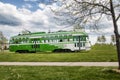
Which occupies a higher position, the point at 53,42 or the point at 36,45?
the point at 53,42

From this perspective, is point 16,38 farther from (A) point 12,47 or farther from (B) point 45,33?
(B) point 45,33

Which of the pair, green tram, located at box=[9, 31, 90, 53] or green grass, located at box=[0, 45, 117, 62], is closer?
green grass, located at box=[0, 45, 117, 62]

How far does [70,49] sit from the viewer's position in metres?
41.4

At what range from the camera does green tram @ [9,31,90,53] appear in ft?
136

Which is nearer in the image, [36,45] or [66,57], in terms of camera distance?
[66,57]

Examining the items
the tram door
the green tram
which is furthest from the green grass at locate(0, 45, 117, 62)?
the tram door

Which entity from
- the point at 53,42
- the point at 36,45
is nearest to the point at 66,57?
the point at 53,42

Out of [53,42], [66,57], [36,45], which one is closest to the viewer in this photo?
[66,57]

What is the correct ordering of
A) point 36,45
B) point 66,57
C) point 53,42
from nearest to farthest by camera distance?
point 66,57, point 53,42, point 36,45

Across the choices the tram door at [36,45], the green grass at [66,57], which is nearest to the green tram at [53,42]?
the tram door at [36,45]

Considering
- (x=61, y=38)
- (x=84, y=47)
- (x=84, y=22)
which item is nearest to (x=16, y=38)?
(x=61, y=38)

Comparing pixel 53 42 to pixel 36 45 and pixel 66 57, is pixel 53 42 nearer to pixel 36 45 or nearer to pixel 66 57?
pixel 36 45

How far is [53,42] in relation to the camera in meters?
42.4

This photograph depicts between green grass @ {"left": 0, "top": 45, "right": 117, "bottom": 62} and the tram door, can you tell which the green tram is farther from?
green grass @ {"left": 0, "top": 45, "right": 117, "bottom": 62}
